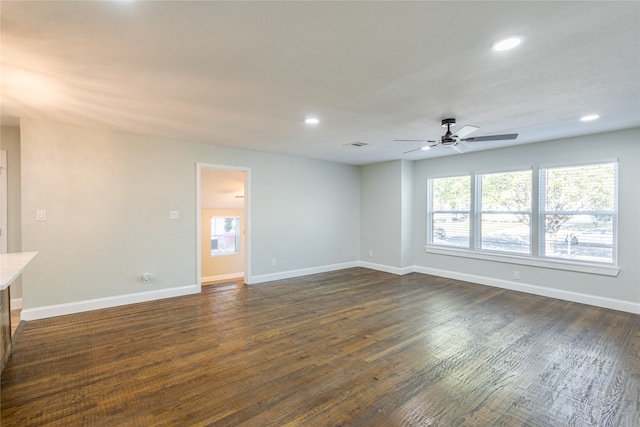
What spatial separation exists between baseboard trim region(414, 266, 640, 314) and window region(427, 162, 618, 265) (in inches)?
18.2

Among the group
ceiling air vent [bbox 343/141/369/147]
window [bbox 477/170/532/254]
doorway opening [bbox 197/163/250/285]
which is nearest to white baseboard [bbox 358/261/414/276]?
window [bbox 477/170/532/254]

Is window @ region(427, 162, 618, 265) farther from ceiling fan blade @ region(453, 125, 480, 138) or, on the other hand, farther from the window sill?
ceiling fan blade @ region(453, 125, 480, 138)

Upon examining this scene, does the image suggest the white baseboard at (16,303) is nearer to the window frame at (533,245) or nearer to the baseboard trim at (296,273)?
the baseboard trim at (296,273)

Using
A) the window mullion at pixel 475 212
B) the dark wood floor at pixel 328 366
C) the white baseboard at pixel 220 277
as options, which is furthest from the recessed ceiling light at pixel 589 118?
the white baseboard at pixel 220 277

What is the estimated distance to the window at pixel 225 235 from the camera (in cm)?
885

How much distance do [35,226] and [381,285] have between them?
5.15 meters

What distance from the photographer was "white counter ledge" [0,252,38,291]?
70.7 inches

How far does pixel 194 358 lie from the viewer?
2711mm

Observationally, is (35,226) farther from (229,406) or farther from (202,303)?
(229,406)

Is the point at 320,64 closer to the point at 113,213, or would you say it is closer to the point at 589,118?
the point at 589,118

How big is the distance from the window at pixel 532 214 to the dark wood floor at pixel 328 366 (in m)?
0.96

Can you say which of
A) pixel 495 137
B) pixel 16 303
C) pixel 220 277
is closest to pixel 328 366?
pixel 495 137

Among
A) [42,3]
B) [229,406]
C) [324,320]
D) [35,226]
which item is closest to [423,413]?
[229,406]

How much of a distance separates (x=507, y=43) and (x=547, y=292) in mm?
4374
